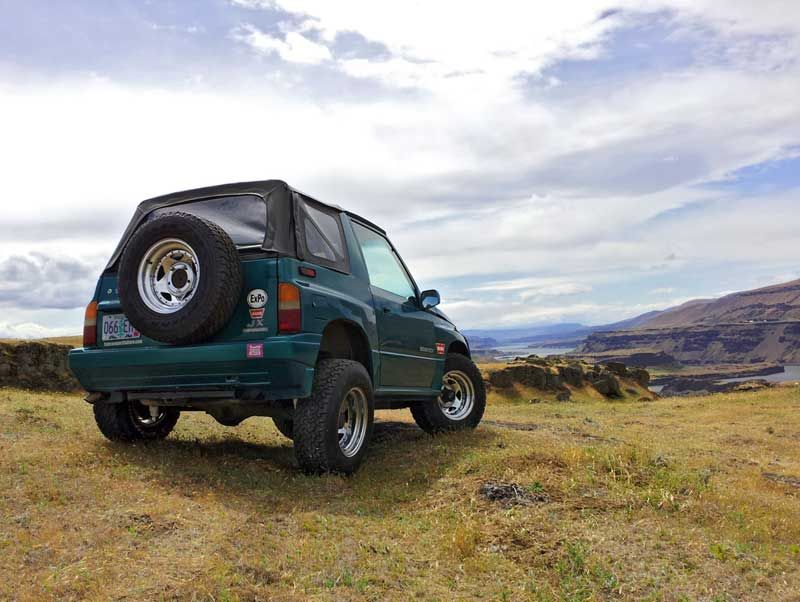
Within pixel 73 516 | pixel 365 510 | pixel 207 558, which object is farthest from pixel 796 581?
pixel 73 516

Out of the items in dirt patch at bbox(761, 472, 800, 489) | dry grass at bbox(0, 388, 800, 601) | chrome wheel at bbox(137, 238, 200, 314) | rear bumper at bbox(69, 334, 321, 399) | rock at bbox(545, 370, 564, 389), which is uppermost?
chrome wheel at bbox(137, 238, 200, 314)

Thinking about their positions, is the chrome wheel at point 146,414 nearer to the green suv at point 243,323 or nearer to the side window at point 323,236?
the green suv at point 243,323

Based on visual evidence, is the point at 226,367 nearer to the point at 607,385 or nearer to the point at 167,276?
the point at 167,276

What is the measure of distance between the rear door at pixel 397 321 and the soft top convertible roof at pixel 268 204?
90 centimetres

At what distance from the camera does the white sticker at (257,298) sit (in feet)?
17.6

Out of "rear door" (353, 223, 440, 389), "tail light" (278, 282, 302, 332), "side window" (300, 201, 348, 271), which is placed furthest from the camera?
"rear door" (353, 223, 440, 389)

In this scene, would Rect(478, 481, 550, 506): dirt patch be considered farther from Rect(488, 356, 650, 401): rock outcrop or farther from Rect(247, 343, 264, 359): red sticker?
Rect(488, 356, 650, 401): rock outcrop

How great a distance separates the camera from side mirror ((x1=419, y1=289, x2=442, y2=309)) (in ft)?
26.3

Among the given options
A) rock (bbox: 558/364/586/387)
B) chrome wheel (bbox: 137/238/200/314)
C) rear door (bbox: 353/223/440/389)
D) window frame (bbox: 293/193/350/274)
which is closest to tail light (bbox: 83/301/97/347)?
chrome wheel (bbox: 137/238/200/314)

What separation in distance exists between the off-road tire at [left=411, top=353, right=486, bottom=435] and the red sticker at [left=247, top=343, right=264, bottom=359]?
11.2 ft

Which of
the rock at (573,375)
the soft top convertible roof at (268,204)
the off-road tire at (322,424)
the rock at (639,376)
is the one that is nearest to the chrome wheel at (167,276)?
the soft top convertible roof at (268,204)

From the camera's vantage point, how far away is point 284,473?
5879mm

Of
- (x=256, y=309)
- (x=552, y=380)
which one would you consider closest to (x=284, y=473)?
(x=256, y=309)

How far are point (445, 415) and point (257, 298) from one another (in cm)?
385
